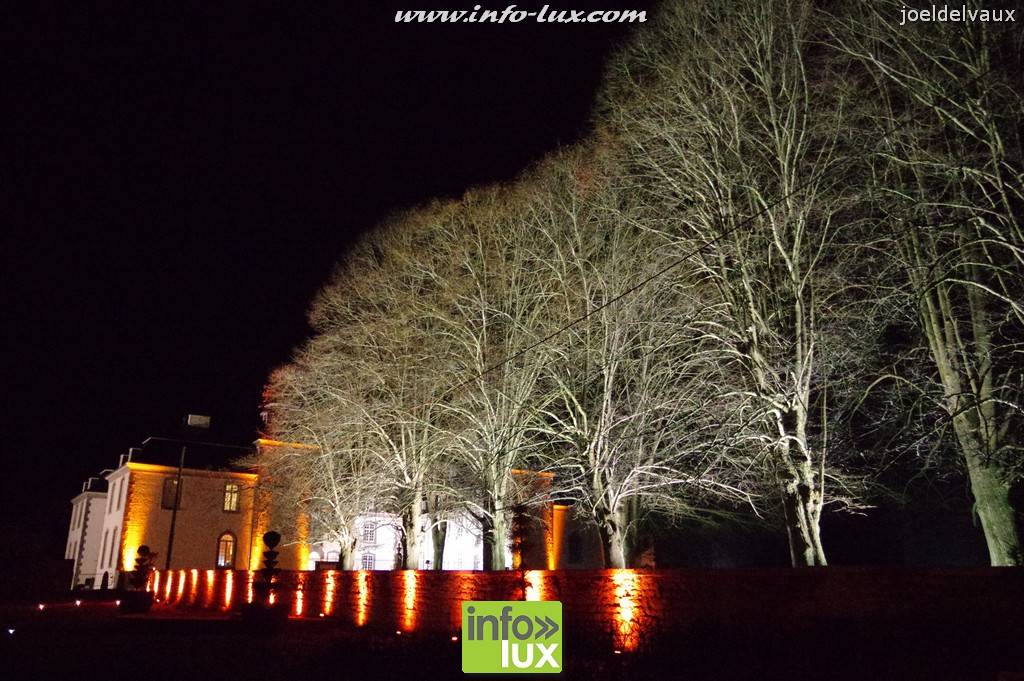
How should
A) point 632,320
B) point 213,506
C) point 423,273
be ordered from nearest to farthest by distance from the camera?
point 632,320 < point 423,273 < point 213,506

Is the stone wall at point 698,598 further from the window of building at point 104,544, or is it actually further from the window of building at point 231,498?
the window of building at point 104,544

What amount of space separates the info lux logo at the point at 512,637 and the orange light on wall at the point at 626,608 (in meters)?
1.05

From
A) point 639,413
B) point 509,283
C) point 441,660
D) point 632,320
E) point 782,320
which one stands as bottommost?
point 441,660

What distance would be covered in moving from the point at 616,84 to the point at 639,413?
7.86 m

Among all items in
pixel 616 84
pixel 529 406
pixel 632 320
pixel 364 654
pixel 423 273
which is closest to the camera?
pixel 364 654

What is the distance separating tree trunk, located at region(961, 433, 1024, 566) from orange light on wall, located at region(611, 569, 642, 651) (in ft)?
20.9

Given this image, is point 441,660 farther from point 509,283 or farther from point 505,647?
point 509,283

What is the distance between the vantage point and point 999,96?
42.6 feet

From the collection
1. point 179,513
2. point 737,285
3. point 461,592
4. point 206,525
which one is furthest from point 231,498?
point 737,285

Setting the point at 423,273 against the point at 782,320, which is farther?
the point at 423,273

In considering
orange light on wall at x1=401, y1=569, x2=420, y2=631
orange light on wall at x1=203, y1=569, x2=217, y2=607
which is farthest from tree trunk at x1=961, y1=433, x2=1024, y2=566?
orange light on wall at x1=203, y1=569, x2=217, y2=607

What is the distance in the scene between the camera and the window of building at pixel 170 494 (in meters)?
41.6

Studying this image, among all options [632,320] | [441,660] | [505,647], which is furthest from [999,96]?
[441,660]

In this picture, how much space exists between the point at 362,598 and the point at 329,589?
2.13m
